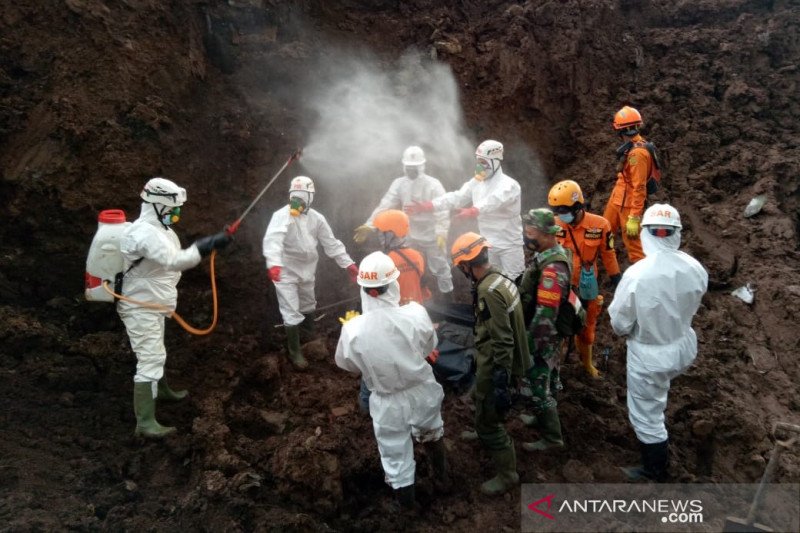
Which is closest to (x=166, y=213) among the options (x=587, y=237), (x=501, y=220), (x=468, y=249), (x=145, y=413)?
(x=145, y=413)

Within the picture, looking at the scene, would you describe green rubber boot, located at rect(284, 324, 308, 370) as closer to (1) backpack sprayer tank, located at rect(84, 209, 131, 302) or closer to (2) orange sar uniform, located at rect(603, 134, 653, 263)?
(1) backpack sprayer tank, located at rect(84, 209, 131, 302)

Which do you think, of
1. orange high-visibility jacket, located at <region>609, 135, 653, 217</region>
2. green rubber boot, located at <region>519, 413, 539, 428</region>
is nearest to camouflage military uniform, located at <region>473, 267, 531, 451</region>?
green rubber boot, located at <region>519, 413, 539, 428</region>

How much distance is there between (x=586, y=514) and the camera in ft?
13.7

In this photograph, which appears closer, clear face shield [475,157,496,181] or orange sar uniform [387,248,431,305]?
orange sar uniform [387,248,431,305]

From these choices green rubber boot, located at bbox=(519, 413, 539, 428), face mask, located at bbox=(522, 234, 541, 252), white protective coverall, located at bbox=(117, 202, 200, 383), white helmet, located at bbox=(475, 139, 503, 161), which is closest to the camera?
face mask, located at bbox=(522, 234, 541, 252)

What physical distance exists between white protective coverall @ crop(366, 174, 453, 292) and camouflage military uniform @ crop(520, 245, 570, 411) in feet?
10.1

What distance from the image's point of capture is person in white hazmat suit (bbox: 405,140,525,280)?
678 cm

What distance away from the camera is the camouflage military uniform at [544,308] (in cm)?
→ 434

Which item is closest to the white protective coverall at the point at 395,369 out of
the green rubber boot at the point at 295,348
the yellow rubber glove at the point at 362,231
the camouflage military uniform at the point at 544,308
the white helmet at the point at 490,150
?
the camouflage military uniform at the point at 544,308

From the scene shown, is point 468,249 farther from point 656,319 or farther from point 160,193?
point 160,193

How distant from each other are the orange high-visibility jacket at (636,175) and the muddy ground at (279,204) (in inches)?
69.9

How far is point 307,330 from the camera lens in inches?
276

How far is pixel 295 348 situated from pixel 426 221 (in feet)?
8.69

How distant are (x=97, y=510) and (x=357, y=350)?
7.94ft
